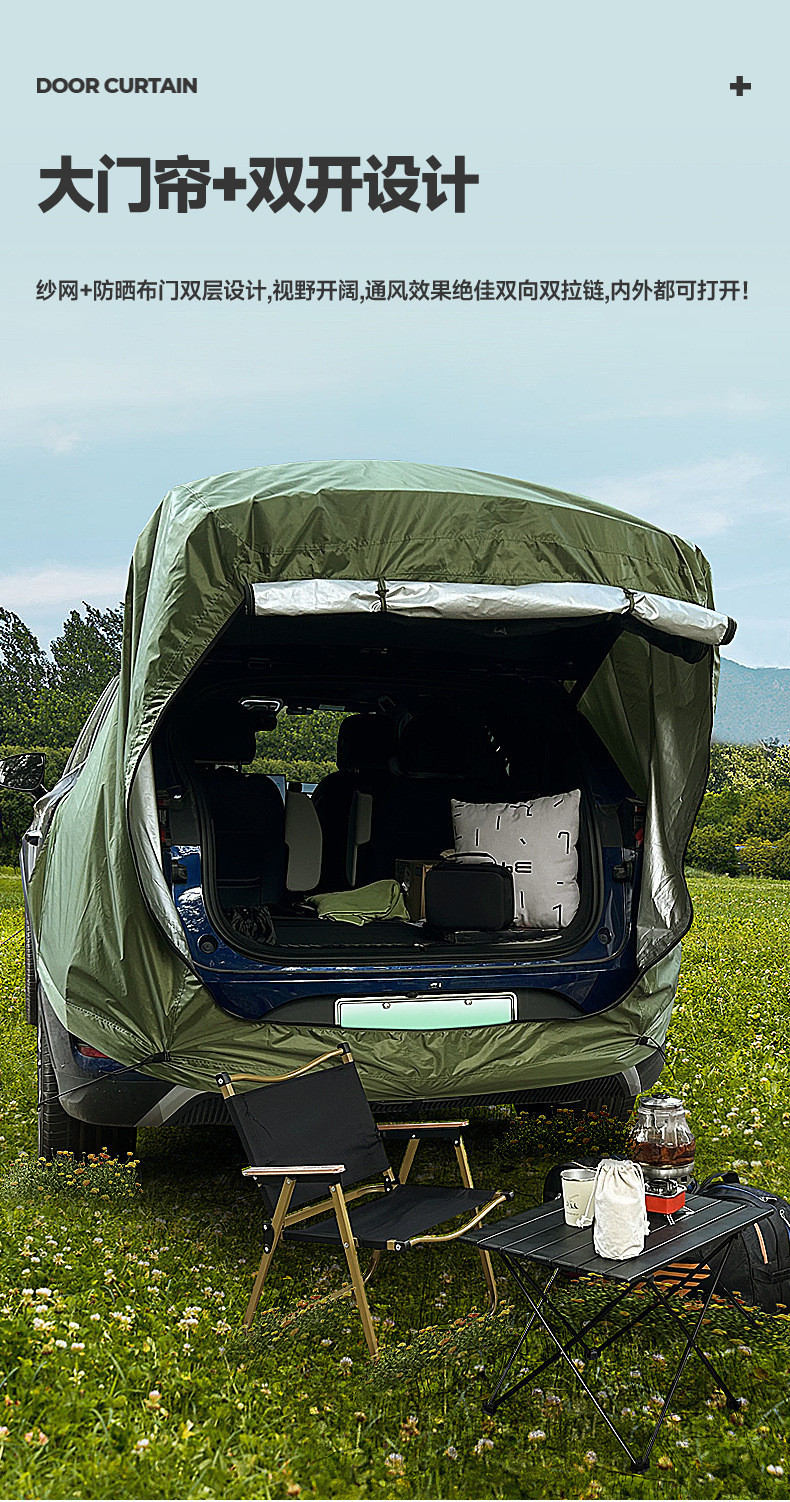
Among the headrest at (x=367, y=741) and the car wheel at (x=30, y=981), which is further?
the car wheel at (x=30, y=981)

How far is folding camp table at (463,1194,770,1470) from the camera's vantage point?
9.55 feet

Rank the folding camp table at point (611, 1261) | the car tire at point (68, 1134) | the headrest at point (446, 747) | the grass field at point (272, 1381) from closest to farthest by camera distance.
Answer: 1. the grass field at point (272, 1381)
2. the folding camp table at point (611, 1261)
3. the car tire at point (68, 1134)
4. the headrest at point (446, 747)

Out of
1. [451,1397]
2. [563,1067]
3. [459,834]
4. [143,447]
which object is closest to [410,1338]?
[451,1397]

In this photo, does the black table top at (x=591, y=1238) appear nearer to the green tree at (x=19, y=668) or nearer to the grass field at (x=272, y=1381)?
the grass field at (x=272, y=1381)

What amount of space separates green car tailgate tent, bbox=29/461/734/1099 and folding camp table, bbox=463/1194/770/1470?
0.85m

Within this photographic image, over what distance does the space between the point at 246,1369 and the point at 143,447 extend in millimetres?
15527

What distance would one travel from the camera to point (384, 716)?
19.2ft

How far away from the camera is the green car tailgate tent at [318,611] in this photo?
3703mm

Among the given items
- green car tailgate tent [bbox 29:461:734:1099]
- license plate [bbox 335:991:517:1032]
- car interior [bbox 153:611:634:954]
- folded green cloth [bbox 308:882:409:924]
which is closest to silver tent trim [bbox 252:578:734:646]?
green car tailgate tent [bbox 29:461:734:1099]

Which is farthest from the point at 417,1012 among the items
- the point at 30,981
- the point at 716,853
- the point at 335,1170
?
the point at 716,853

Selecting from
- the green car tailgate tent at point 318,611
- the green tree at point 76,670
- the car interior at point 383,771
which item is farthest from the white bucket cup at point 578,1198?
the green tree at point 76,670

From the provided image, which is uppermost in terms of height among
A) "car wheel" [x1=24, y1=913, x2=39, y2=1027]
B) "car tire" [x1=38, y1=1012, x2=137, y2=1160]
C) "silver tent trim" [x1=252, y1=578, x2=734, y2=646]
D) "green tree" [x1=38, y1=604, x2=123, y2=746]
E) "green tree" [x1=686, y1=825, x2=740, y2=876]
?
"silver tent trim" [x1=252, y1=578, x2=734, y2=646]

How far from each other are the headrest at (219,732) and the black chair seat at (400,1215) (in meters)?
1.98

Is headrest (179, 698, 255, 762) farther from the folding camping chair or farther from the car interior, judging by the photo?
the folding camping chair
